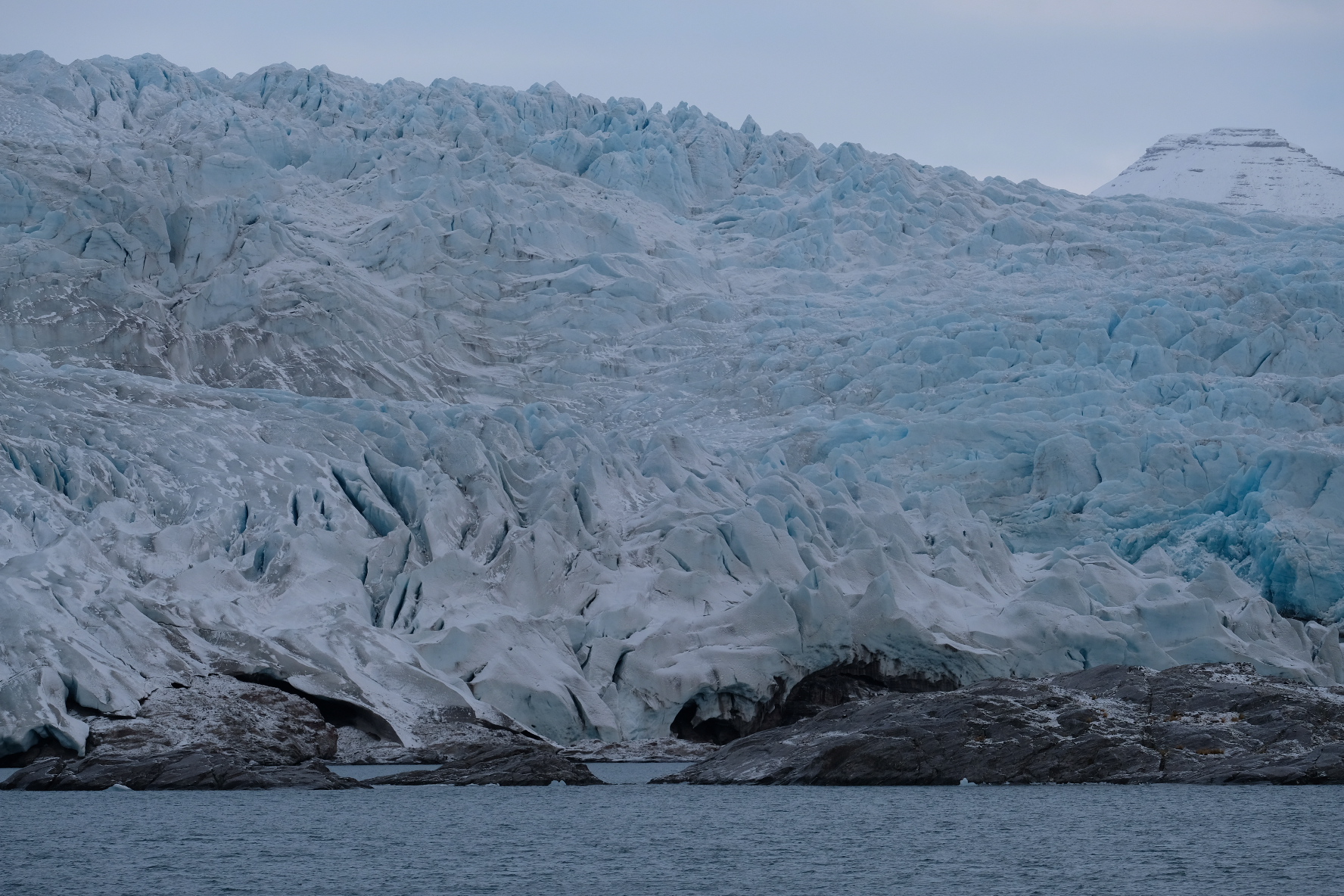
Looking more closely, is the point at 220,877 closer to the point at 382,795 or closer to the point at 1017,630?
the point at 382,795

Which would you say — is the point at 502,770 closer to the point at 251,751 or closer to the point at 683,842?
the point at 251,751

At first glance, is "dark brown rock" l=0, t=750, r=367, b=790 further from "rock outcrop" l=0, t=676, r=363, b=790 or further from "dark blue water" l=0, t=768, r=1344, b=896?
"dark blue water" l=0, t=768, r=1344, b=896

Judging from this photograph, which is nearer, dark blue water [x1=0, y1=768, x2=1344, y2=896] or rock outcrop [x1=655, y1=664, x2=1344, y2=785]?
dark blue water [x1=0, y1=768, x2=1344, y2=896]

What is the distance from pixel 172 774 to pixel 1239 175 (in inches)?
Answer: 3485

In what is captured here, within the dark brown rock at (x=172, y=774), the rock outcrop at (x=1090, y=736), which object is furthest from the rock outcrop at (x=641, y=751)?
the dark brown rock at (x=172, y=774)

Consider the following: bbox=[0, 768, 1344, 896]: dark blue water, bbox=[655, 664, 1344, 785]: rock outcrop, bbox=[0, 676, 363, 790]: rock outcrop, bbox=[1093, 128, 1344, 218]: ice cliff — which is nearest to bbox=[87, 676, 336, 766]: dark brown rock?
bbox=[0, 676, 363, 790]: rock outcrop

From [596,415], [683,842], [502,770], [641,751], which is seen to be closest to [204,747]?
[502,770]

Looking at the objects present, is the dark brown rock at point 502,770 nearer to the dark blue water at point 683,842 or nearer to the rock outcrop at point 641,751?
the dark blue water at point 683,842

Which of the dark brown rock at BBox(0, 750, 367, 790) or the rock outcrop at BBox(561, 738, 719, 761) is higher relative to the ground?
the dark brown rock at BBox(0, 750, 367, 790)

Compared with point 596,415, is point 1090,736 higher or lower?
lower

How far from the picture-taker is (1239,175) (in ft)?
325

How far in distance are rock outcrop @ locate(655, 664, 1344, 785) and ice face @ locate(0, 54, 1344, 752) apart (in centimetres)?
605

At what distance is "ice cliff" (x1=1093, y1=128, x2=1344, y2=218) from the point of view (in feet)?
302

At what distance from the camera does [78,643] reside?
2602 centimetres
